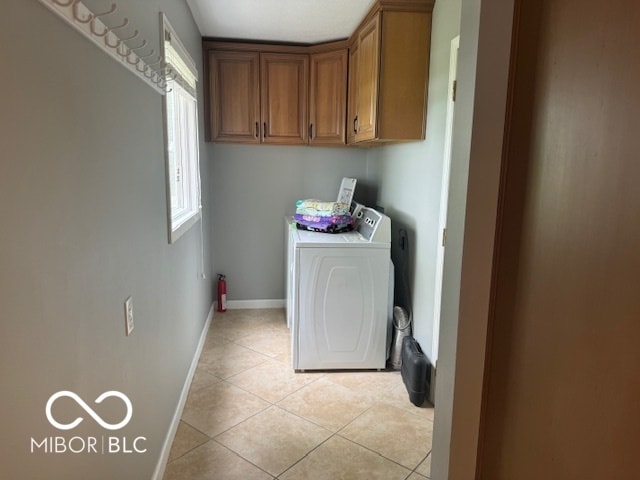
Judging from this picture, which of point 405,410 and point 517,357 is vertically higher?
point 517,357

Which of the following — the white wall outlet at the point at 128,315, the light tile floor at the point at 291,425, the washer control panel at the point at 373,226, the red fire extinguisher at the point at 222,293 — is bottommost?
the light tile floor at the point at 291,425

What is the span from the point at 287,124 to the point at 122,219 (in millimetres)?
2637

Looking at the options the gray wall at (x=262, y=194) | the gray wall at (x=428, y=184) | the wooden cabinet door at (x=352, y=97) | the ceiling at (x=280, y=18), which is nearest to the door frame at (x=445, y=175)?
the gray wall at (x=428, y=184)

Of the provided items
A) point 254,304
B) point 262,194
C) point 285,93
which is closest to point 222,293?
point 254,304

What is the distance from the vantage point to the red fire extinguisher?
409 centimetres

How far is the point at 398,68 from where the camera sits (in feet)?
9.00

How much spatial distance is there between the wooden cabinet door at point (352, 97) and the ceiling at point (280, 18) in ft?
0.54

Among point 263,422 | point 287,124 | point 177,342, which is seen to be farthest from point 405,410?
point 287,124

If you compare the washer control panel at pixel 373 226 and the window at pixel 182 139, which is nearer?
the window at pixel 182 139

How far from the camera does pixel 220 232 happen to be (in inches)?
163

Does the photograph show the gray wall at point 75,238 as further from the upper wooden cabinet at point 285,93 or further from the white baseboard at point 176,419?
the upper wooden cabinet at point 285,93

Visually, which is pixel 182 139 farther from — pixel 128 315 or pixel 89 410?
pixel 89 410

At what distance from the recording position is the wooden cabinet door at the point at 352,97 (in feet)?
11.0

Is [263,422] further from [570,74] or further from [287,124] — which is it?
[287,124]
